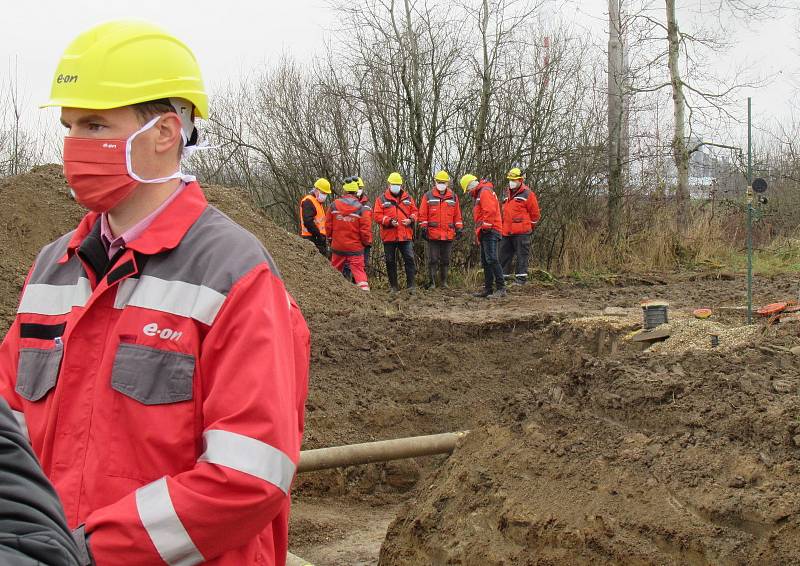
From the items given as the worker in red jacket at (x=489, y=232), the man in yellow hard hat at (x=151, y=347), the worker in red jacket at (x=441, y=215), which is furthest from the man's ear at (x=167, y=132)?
the worker in red jacket at (x=441, y=215)

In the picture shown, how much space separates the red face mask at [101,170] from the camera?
2096 millimetres

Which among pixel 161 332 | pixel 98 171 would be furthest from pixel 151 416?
pixel 98 171

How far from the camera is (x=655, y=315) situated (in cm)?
919

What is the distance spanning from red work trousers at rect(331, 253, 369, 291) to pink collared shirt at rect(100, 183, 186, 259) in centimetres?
1358

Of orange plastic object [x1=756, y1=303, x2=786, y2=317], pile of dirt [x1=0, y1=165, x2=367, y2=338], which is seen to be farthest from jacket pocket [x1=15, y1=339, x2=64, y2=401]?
pile of dirt [x1=0, y1=165, x2=367, y2=338]

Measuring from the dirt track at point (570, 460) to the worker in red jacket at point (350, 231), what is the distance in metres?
6.35

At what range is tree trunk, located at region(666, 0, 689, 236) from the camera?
20.3 m

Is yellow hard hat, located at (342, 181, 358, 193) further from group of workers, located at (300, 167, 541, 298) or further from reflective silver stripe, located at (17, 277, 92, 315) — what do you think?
reflective silver stripe, located at (17, 277, 92, 315)

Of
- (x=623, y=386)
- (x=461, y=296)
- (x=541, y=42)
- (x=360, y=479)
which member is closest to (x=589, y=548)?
(x=623, y=386)

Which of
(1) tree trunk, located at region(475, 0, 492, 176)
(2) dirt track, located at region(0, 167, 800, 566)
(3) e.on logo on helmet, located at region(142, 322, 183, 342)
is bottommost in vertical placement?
(2) dirt track, located at region(0, 167, 800, 566)

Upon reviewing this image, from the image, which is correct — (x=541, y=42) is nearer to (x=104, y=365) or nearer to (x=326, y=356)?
(x=326, y=356)

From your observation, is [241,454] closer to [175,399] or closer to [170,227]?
[175,399]

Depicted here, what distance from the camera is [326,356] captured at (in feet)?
32.0

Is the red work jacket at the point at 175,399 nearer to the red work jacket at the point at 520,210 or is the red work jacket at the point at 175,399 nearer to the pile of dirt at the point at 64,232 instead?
the pile of dirt at the point at 64,232
